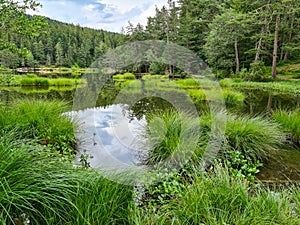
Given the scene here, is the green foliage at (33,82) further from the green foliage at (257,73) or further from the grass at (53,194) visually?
the grass at (53,194)

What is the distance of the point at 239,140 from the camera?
361cm

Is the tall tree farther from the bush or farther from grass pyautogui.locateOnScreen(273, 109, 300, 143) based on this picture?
the bush

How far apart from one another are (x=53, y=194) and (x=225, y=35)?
21106 mm

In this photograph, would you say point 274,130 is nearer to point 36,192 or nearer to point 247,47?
point 36,192

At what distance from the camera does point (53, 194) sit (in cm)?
152

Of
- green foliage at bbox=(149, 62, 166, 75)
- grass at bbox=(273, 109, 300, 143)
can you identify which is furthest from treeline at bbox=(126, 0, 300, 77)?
grass at bbox=(273, 109, 300, 143)

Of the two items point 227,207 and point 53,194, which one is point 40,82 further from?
point 227,207

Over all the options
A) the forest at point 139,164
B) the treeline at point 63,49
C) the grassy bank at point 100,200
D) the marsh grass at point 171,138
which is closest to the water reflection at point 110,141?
the forest at point 139,164

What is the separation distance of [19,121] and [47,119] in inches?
22.1

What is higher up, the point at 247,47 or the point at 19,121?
the point at 247,47

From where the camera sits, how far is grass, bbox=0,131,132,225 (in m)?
1.45

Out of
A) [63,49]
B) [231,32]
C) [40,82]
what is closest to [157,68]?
[231,32]

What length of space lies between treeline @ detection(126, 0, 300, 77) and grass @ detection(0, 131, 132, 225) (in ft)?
60.5

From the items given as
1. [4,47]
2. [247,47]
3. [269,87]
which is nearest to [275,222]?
[4,47]
